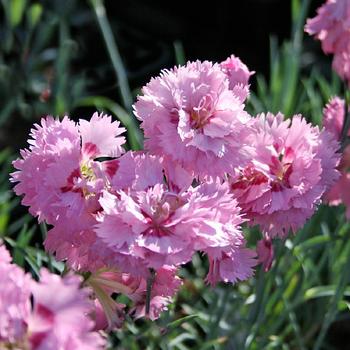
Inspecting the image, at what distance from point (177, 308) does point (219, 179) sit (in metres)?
0.85

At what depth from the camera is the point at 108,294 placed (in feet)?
2.90

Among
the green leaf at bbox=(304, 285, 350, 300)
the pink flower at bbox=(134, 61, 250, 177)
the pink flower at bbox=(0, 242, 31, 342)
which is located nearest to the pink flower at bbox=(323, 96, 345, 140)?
the pink flower at bbox=(134, 61, 250, 177)

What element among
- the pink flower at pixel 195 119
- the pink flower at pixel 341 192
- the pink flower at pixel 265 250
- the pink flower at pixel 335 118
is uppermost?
the pink flower at pixel 195 119

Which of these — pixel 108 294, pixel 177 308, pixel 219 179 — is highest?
pixel 219 179

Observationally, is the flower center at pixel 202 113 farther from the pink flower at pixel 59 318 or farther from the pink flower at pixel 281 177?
the pink flower at pixel 59 318

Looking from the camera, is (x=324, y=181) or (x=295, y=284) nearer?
(x=324, y=181)

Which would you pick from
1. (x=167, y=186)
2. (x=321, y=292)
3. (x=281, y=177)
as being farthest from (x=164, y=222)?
(x=321, y=292)

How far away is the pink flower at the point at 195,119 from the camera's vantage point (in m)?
0.84

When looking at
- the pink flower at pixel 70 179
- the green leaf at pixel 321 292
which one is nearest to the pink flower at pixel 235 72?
the pink flower at pixel 70 179

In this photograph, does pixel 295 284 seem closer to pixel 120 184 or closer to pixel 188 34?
pixel 120 184

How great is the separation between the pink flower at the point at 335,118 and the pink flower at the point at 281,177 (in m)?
0.20

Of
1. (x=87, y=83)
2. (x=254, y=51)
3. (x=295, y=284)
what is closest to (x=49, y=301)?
(x=295, y=284)

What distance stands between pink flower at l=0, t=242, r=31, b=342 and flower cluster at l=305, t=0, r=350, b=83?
663 millimetres

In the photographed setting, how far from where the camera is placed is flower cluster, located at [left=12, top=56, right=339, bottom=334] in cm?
78
